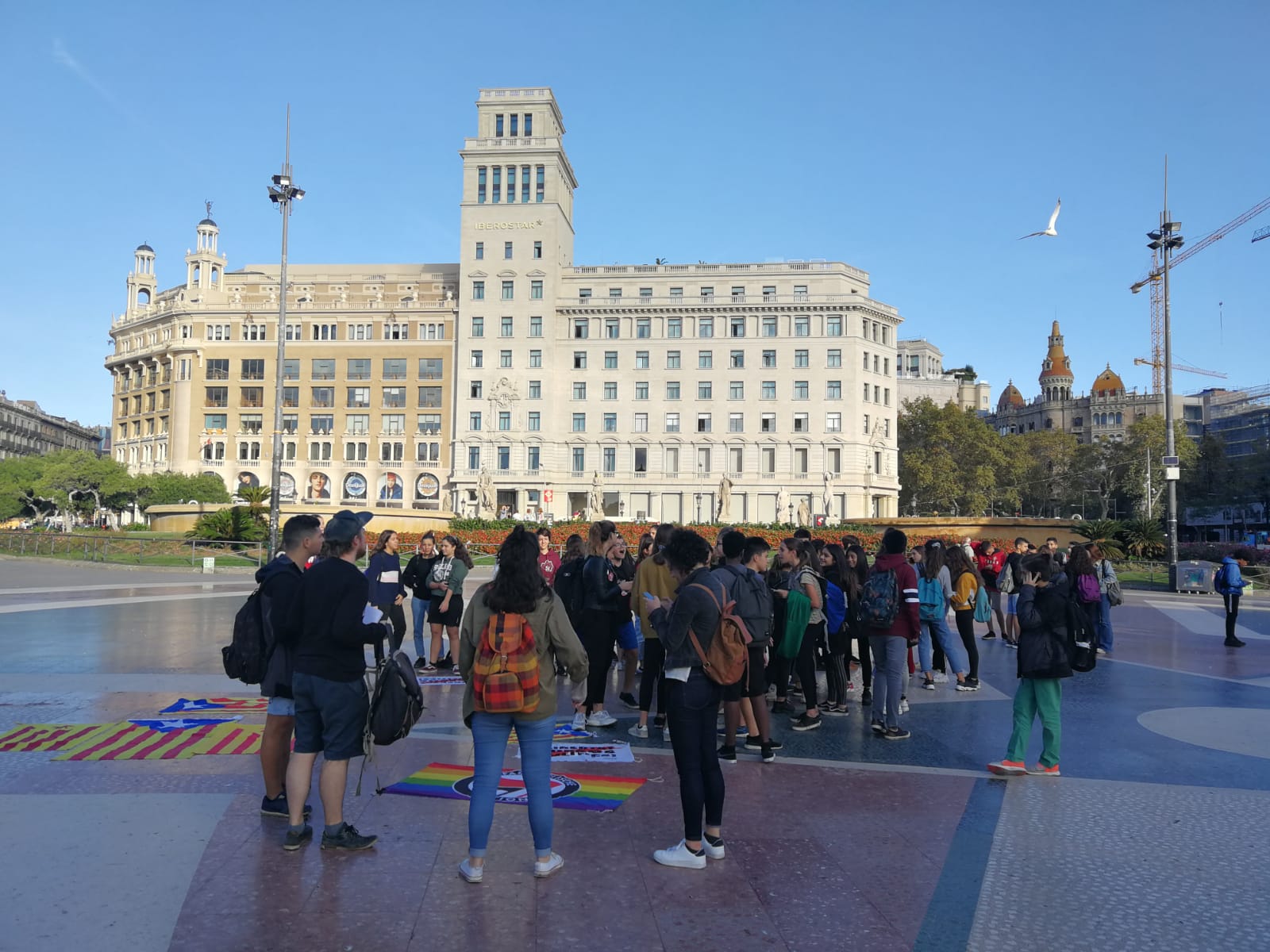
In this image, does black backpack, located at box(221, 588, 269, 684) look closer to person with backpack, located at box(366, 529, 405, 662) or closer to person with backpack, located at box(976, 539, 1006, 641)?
person with backpack, located at box(366, 529, 405, 662)

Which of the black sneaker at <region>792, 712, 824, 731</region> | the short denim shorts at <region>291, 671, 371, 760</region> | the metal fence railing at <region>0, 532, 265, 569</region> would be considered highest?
the short denim shorts at <region>291, 671, 371, 760</region>

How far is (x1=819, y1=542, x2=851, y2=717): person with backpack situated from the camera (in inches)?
374

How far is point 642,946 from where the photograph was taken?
4.07 metres

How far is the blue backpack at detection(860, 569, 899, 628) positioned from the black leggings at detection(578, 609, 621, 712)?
247cm

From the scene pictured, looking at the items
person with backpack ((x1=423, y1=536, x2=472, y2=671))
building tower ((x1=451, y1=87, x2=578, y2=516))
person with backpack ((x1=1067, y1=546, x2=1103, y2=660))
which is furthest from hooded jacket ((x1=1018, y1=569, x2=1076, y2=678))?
building tower ((x1=451, y1=87, x2=578, y2=516))

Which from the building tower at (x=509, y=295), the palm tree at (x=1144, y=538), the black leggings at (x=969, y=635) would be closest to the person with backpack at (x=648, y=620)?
the black leggings at (x=969, y=635)

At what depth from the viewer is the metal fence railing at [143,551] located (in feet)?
105

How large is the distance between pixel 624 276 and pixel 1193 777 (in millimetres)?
69207

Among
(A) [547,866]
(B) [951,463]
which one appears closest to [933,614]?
(A) [547,866]

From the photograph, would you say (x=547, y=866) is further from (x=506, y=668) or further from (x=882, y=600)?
(x=882, y=600)

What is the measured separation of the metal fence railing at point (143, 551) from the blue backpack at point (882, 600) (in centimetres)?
2682

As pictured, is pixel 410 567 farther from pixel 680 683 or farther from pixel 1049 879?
pixel 1049 879

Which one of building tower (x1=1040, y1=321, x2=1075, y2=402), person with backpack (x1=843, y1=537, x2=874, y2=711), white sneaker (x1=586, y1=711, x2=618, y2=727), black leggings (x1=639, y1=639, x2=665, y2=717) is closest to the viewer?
black leggings (x1=639, y1=639, x2=665, y2=717)

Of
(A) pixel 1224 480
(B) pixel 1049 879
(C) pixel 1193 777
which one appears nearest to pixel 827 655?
(C) pixel 1193 777
